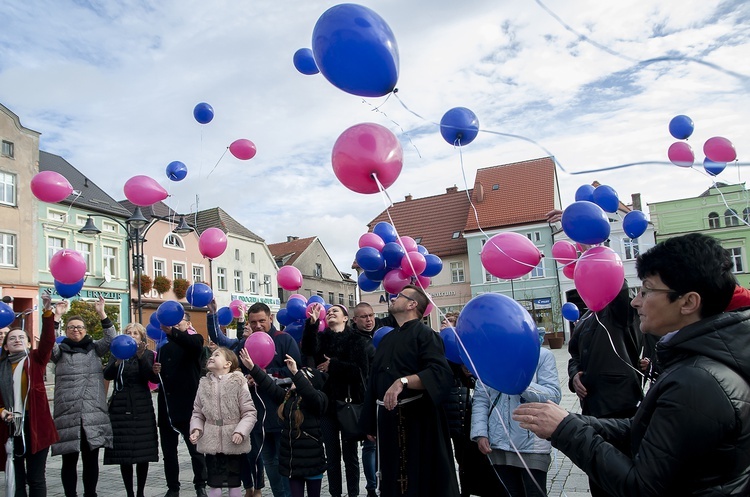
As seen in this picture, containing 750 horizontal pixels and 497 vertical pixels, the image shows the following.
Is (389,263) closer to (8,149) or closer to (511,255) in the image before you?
(511,255)

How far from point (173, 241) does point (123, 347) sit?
97.5 ft

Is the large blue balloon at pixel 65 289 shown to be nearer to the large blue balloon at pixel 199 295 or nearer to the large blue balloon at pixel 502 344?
the large blue balloon at pixel 199 295

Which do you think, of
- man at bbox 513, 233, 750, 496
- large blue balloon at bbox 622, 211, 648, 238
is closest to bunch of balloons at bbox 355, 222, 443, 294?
large blue balloon at bbox 622, 211, 648, 238

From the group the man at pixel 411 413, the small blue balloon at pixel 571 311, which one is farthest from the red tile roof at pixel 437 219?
the man at pixel 411 413

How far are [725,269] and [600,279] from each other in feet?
8.39

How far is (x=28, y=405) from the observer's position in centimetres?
543

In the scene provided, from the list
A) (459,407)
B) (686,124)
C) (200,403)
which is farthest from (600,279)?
(686,124)

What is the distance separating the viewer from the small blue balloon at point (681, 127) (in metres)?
7.38

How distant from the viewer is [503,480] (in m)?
4.16

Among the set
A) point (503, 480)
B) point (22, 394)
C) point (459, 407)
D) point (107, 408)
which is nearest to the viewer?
point (503, 480)

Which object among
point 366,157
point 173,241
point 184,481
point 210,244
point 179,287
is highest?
point 173,241

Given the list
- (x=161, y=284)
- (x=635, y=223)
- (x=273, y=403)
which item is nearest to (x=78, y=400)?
(x=273, y=403)

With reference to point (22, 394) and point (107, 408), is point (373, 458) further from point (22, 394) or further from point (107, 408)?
point (22, 394)

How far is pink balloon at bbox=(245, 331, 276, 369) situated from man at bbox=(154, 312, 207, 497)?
1104mm
